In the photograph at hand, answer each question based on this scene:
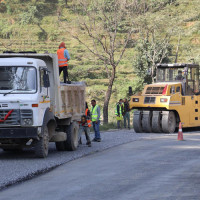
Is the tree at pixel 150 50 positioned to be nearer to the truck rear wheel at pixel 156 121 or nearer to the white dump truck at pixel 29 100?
the truck rear wheel at pixel 156 121

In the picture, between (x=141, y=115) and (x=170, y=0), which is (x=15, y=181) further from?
(x=170, y=0)

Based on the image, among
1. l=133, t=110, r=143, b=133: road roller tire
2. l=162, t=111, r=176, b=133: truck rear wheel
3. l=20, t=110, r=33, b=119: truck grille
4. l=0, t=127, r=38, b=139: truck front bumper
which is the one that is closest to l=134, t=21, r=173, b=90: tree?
l=133, t=110, r=143, b=133: road roller tire

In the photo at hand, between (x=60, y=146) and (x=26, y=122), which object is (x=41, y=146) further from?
(x=60, y=146)

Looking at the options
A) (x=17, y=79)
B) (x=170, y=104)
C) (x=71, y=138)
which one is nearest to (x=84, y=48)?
(x=170, y=104)

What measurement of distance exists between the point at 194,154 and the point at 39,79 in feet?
18.0

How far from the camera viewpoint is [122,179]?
471 inches

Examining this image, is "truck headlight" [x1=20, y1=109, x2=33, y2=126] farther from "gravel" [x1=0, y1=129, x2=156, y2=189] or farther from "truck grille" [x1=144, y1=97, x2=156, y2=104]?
"truck grille" [x1=144, y1=97, x2=156, y2=104]

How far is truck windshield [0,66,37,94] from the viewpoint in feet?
52.3

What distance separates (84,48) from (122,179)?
61.2 meters

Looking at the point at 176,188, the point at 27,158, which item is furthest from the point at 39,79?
the point at 176,188

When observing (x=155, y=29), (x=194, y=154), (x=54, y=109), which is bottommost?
(x=194, y=154)

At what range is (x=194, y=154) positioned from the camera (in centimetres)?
1752

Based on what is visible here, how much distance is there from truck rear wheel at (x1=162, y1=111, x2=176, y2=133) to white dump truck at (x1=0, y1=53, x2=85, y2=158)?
442 inches

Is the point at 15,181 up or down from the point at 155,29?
down
